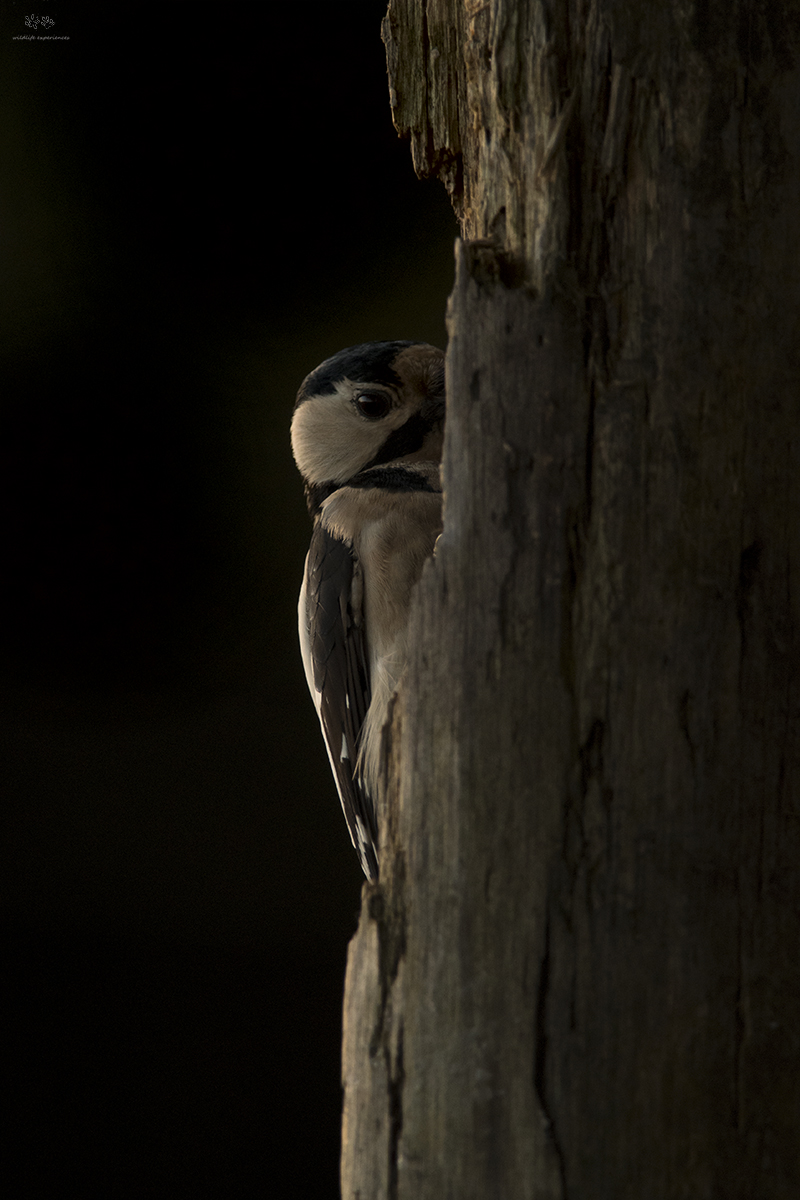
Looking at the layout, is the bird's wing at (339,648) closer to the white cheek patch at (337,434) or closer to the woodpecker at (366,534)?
the woodpecker at (366,534)

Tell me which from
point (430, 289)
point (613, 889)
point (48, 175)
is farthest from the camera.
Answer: point (430, 289)

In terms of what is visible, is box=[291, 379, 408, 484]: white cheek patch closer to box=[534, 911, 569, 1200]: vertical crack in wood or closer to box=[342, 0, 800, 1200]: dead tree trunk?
box=[342, 0, 800, 1200]: dead tree trunk

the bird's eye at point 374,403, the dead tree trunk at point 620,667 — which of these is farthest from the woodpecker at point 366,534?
the dead tree trunk at point 620,667

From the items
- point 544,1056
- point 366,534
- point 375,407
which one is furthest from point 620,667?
point 375,407

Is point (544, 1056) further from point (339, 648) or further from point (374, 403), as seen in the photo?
point (374, 403)

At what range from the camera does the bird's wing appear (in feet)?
4.37

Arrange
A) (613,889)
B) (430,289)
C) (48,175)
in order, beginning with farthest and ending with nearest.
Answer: (430,289)
(48,175)
(613,889)

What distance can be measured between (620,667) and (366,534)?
0.62 m

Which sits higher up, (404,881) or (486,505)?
(486,505)

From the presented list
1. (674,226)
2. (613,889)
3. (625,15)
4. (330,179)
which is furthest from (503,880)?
(330,179)

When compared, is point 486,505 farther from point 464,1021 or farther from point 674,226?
point 464,1021

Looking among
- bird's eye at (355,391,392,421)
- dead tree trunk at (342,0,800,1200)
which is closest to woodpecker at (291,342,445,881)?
bird's eye at (355,391,392,421)

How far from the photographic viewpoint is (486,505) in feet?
2.60

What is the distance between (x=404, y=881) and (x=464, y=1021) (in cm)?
12
